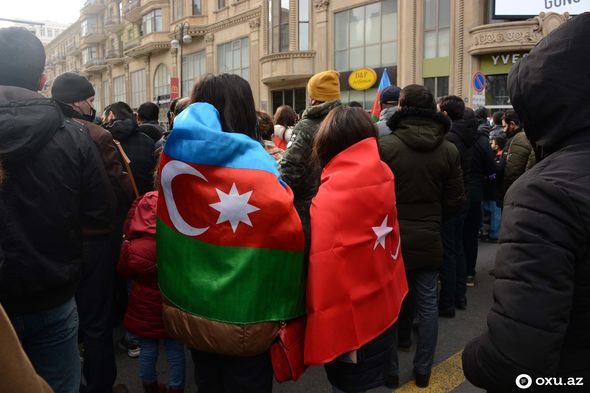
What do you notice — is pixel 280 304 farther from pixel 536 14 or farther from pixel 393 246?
pixel 536 14

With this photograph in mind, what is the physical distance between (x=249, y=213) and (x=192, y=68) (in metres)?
32.7

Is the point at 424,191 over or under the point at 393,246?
over

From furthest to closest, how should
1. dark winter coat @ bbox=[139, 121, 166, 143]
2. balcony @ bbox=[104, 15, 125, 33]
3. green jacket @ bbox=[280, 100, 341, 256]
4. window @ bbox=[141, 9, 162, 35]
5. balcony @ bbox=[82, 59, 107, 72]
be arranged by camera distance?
balcony @ bbox=[82, 59, 107, 72], balcony @ bbox=[104, 15, 125, 33], window @ bbox=[141, 9, 162, 35], dark winter coat @ bbox=[139, 121, 166, 143], green jacket @ bbox=[280, 100, 341, 256]

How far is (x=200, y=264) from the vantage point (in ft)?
7.36

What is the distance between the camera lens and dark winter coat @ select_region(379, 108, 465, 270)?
3.54 m

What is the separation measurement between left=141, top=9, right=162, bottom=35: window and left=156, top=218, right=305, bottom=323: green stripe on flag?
38052mm

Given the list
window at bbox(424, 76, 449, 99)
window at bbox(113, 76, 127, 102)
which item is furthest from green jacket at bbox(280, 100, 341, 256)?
window at bbox(113, 76, 127, 102)

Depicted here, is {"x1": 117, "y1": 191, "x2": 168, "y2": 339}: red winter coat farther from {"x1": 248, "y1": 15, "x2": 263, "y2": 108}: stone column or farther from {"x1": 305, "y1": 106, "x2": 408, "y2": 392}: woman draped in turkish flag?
{"x1": 248, "y1": 15, "x2": 263, "y2": 108}: stone column

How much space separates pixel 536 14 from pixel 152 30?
29.9 meters

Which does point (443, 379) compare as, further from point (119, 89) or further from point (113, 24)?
point (113, 24)

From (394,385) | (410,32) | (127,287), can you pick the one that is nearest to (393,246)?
(394,385)

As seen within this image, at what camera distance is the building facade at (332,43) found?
17516 mm

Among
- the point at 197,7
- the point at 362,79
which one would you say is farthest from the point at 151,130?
the point at 197,7

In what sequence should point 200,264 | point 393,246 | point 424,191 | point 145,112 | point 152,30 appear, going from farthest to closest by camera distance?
point 152,30
point 145,112
point 424,191
point 393,246
point 200,264
